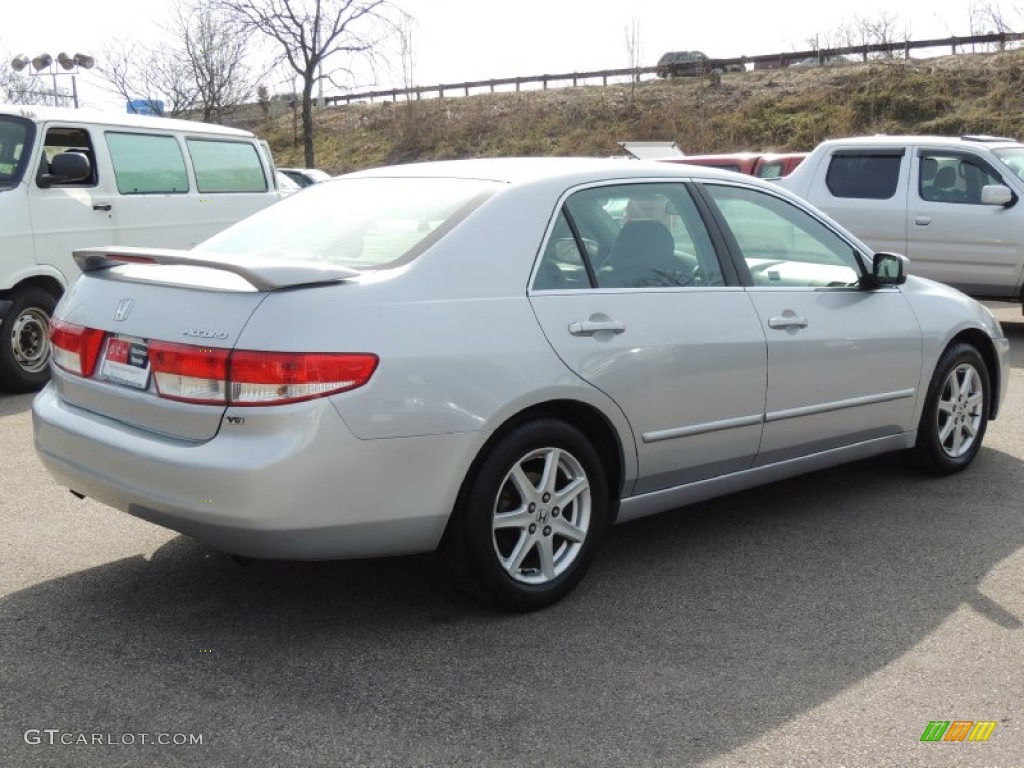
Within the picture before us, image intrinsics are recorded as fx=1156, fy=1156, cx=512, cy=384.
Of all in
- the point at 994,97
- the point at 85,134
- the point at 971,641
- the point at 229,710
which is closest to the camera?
the point at 229,710

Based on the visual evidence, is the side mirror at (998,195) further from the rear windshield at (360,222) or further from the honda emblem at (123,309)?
the honda emblem at (123,309)

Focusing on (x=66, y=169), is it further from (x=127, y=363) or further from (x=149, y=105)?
(x=149, y=105)

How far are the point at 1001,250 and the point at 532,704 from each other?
363 inches

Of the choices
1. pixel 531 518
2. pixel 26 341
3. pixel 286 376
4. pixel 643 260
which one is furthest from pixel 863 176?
pixel 286 376

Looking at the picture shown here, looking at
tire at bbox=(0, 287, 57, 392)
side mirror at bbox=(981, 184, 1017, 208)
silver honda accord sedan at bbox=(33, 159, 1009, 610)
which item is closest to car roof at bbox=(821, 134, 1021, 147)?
side mirror at bbox=(981, 184, 1017, 208)

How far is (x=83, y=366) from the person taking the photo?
396 centimetres

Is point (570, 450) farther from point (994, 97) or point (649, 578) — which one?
point (994, 97)

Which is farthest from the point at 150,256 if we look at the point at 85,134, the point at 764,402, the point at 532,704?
the point at 85,134

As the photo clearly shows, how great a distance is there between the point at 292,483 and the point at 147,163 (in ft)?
22.2

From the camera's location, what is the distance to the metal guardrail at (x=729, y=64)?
Answer: 32438 millimetres

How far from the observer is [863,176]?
11.9 metres

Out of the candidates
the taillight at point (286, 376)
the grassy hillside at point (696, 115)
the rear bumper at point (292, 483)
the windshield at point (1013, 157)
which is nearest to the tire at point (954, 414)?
the rear bumper at point (292, 483)

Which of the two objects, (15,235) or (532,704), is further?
(15,235)

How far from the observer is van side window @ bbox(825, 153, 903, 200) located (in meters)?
11.7
